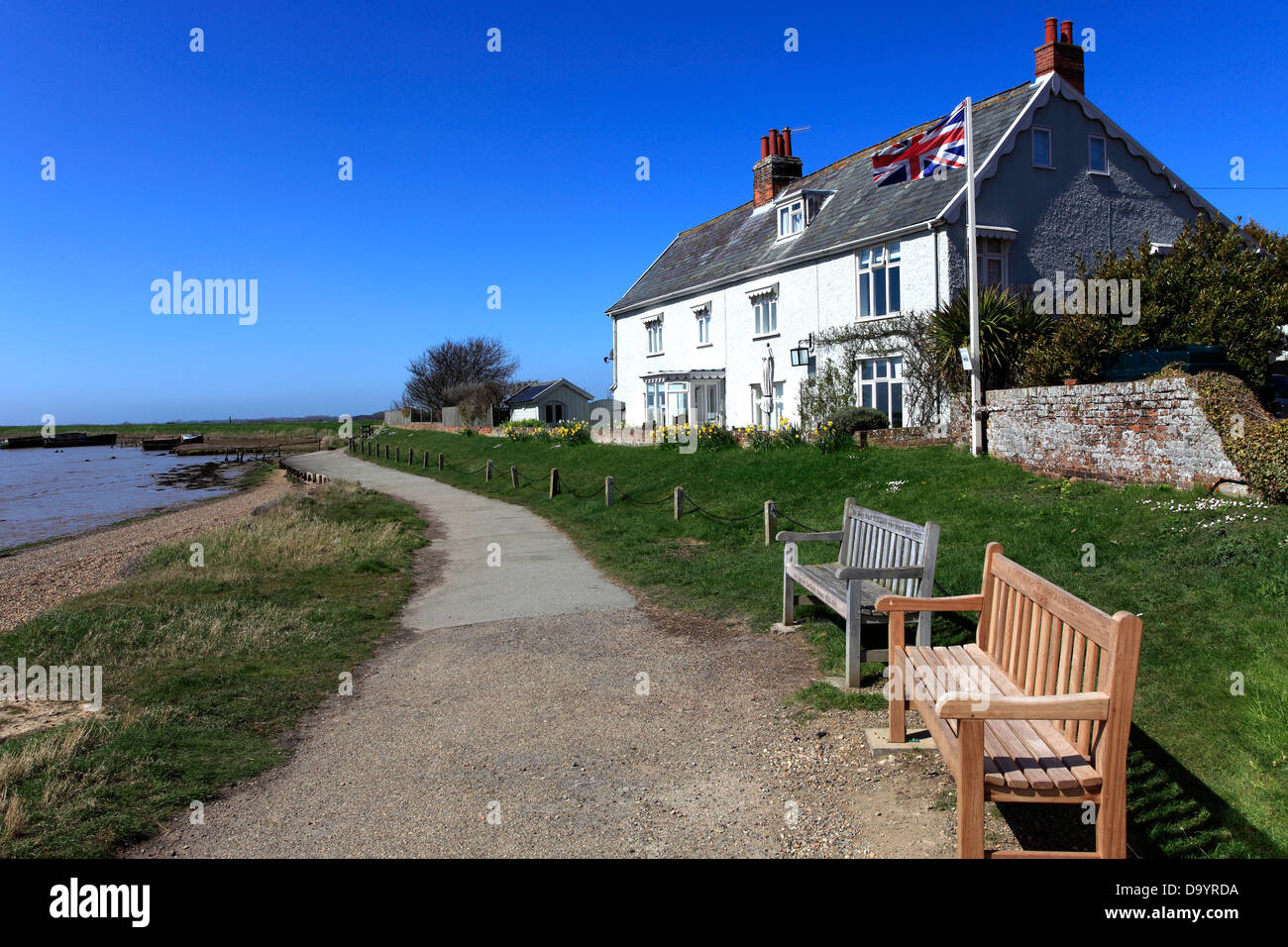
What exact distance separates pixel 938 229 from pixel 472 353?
67.2m

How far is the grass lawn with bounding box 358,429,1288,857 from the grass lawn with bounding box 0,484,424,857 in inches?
138

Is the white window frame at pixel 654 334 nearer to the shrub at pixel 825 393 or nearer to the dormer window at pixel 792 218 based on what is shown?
the dormer window at pixel 792 218

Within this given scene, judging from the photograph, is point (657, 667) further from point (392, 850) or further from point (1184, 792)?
point (1184, 792)

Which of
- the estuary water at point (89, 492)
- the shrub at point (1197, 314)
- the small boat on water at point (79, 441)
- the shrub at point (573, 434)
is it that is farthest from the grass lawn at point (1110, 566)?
the small boat on water at point (79, 441)

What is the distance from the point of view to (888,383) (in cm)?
2202

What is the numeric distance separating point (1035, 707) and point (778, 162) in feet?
101

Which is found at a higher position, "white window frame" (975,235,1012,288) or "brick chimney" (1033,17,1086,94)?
"brick chimney" (1033,17,1086,94)

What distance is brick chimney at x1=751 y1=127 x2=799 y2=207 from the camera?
103ft

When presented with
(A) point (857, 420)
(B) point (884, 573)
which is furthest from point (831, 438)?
(B) point (884, 573)

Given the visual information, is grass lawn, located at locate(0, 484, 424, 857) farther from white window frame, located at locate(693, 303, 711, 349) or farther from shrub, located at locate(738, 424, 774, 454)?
white window frame, located at locate(693, 303, 711, 349)

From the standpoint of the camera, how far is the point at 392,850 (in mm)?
3951

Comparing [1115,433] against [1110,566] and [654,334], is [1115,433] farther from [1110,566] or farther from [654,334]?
[654,334]

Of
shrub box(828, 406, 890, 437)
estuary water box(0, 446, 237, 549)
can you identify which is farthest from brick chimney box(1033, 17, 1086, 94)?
estuary water box(0, 446, 237, 549)
